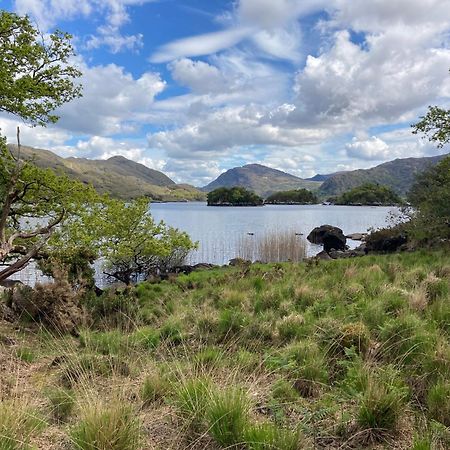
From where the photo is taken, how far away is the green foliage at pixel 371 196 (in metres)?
157

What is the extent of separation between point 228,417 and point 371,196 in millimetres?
168868

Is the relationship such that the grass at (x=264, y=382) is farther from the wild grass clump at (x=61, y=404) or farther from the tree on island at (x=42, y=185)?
the tree on island at (x=42, y=185)

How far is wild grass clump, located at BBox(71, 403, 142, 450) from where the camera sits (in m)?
3.91

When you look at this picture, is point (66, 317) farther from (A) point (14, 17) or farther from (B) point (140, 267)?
(B) point (140, 267)

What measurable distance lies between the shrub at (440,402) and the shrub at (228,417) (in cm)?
203

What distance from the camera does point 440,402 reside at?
4.69m

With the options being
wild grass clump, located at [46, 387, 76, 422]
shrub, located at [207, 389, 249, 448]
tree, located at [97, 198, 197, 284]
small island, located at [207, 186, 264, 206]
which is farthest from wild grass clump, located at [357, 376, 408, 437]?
small island, located at [207, 186, 264, 206]

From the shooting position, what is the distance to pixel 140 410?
16.0 feet

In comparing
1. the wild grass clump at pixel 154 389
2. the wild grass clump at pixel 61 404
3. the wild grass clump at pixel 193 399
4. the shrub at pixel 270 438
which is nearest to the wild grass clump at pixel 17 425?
the wild grass clump at pixel 61 404

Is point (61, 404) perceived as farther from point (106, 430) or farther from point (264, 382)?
point (264, 382)

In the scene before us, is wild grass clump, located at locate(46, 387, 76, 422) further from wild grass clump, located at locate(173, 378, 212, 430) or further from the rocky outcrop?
the rocky outcrop

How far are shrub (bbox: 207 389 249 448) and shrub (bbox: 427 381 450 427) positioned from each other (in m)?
2.03

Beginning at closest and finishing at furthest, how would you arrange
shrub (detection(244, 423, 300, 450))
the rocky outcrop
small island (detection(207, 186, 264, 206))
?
1. shrub (detection(244, 423, 300, 450))
2. the rocky outcrop
3. small island (detection(207, 186, 264, 206))

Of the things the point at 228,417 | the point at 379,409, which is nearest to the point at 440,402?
the point at 379,409
